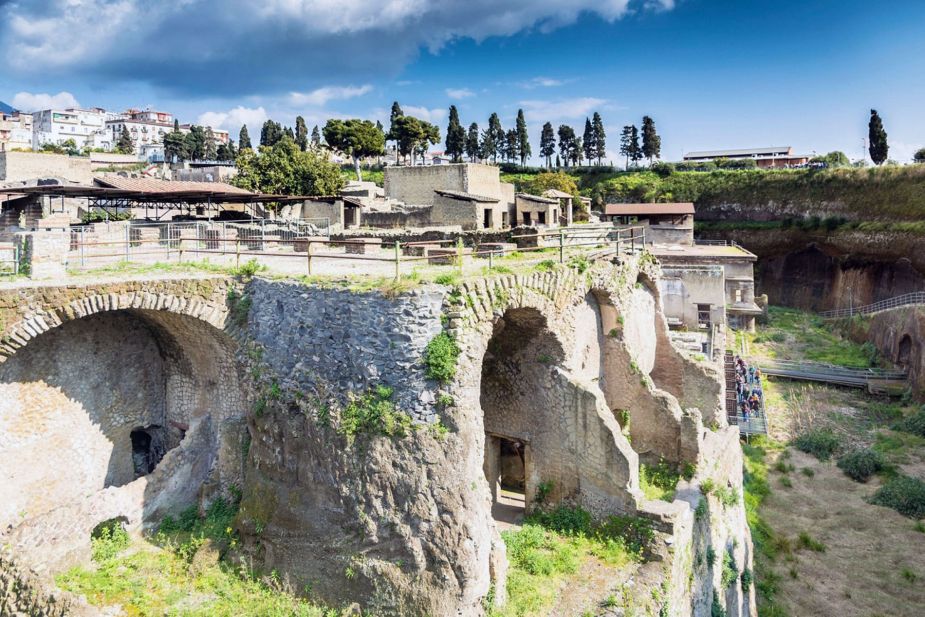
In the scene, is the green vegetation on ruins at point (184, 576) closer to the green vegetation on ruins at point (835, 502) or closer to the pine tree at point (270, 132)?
the green vegetation on ruins at point (835, 502)

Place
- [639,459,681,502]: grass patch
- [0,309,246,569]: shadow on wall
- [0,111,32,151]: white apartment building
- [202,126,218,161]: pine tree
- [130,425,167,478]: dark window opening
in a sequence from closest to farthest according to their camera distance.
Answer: [0,309,246,569]: shadow on wall
[639,459,681,502]: grass patch
[130,425,167,478]: dark window opening
[202,126,218,161]: pine tree
[0,111,32,151]: white apartment building

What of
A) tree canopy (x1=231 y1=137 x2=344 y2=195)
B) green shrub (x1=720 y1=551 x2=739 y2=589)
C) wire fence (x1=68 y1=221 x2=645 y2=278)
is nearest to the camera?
wire fence (x1=68 y1=221 x2=645 y2=278)

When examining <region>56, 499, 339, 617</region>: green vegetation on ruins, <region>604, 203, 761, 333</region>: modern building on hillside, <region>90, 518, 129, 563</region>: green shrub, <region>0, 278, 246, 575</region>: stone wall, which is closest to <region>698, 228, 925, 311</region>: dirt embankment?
<region>604, 203, 761, 333</region>: modern building on hillside

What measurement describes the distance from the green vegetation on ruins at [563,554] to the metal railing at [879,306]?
33.9 metres

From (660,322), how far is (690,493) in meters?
5.80

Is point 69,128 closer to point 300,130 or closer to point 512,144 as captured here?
point 300,130

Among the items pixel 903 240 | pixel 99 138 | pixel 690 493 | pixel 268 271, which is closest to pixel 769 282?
pixel 903 240

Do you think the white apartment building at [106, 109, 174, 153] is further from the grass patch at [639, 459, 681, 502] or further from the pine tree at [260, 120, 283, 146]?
the grass patch at [639, 459, 681, 502]

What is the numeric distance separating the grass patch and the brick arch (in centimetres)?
967

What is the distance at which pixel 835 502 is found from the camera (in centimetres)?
2186

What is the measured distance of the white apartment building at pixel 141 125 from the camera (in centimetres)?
12012

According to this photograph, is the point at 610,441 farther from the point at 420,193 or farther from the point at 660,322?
the point at 420,193

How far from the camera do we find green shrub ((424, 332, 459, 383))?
33.1 ft

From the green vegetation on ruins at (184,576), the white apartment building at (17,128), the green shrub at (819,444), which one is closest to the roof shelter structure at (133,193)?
the green vegetation on ruins at (184,576)
